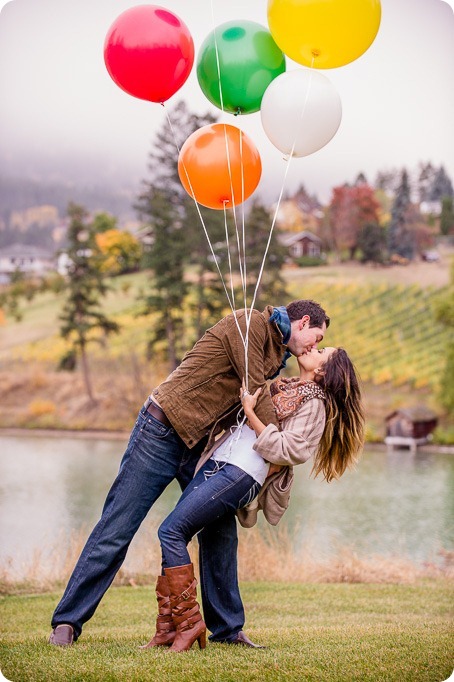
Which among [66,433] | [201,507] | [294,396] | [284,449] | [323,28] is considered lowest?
[66,433]

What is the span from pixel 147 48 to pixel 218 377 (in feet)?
5.62

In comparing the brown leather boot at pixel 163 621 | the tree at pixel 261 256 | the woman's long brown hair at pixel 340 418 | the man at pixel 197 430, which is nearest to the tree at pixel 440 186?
the tree at pixel 261 256

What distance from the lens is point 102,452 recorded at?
21.3m

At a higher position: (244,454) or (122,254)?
(244,454)

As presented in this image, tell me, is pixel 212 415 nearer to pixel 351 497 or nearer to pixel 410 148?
pixel 351 497

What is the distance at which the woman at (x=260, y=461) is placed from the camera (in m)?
3.52

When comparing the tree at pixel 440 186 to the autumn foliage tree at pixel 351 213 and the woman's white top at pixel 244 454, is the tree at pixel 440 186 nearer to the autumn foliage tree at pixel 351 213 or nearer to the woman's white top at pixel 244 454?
the autumn foliage tree at pixel 351 213

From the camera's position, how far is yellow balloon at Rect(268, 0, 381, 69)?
13.3ft

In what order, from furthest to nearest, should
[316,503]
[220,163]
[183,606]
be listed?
[316,503], [220,163], [183,606]

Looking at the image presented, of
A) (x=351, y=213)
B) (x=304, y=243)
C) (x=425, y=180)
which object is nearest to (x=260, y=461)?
(x=304, y=243)

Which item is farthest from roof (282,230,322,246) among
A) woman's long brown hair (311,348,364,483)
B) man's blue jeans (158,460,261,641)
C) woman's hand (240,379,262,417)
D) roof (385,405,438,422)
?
woman's hand (240,379,262,417)

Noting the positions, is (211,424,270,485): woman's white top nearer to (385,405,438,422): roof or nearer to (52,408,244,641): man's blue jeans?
(52,408,244,641): man's blue jeans

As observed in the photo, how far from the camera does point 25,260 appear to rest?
40156 mm

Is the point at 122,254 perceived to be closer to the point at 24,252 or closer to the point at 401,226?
the point at 24,252
